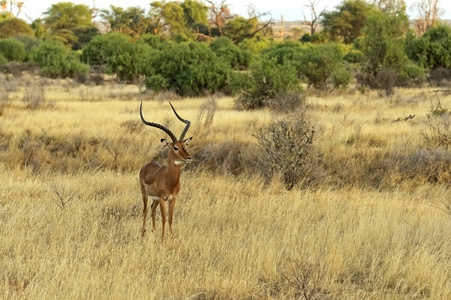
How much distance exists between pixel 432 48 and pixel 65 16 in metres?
57.8

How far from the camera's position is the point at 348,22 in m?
58.8

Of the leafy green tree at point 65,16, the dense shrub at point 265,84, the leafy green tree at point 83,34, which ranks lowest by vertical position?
the dense shrub at point 265,84

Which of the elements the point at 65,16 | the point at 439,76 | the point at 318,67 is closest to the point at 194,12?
the point at 65,16

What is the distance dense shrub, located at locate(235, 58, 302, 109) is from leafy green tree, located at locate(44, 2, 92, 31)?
196 feet

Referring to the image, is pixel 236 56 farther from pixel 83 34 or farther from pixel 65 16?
pixel 65 16

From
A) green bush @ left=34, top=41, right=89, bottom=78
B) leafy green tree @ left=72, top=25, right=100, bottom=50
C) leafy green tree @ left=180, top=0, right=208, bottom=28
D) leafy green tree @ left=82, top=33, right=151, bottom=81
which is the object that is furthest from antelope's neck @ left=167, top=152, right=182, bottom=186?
leafy green tree @ left=180, top=0, right=208, bottom=28

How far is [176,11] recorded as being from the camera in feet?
214

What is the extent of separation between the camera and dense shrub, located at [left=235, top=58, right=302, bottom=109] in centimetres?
1691

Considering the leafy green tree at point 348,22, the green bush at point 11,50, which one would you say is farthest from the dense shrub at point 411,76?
the green bush at point 11,50

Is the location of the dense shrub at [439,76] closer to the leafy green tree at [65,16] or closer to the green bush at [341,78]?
the green bush at [341,78]

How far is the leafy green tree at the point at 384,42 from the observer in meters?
23.1

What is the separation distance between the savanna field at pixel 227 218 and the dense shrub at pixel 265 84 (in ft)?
17.1

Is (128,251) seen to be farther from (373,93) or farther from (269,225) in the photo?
(373,93)

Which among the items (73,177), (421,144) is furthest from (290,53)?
(73,177)
